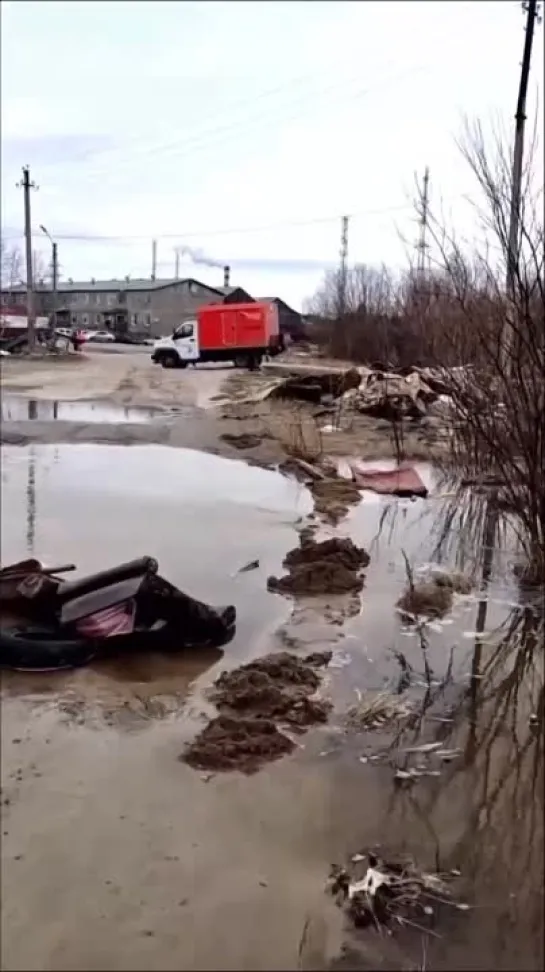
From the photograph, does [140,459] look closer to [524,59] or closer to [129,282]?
[129,282]

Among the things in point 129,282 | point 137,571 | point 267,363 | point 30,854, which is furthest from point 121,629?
point 267,363

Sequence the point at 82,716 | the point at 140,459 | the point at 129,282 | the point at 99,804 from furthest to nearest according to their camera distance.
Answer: the point at 140,459, the point at 129,282, the point at 82,716, the point at 99,804

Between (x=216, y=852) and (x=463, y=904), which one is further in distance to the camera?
(x=216, y=852)

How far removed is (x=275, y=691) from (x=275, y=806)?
705 millimetres

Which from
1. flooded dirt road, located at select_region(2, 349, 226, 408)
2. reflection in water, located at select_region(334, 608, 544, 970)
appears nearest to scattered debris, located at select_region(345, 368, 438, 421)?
flooded dirt road, located at select_region(2, 349, 226, 408)

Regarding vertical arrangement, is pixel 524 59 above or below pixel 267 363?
above

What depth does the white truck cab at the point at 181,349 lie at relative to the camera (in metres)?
13.9

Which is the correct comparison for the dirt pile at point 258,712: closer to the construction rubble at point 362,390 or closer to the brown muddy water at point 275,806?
the brown muddy water at point 275,806

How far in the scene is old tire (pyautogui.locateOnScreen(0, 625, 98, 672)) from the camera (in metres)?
3.17

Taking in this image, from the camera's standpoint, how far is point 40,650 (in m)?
3.21

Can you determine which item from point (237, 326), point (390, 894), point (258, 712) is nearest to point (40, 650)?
point (258, 712)

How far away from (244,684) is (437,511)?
415cm

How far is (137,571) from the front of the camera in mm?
3418

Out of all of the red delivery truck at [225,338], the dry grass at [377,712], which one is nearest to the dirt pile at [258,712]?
the dry grass at [377,712]
